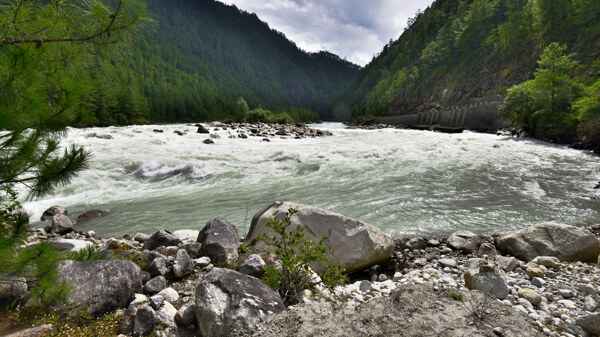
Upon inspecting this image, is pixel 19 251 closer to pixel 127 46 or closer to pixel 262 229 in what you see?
pixel 127 46

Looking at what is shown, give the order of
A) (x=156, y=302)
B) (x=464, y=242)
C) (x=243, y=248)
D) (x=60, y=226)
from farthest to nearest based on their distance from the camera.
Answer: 1. (x=60, y=226)
2. (x=464, y=242)
3. (x=243, y=248)
4. (x=156, y=302)

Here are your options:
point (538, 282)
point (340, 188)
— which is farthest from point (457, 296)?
point (340, 188)

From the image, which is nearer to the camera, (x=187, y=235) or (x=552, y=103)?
(x=187, y=235)

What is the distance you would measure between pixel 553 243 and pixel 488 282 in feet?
9.89

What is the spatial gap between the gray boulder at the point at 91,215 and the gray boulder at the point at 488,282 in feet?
30.7

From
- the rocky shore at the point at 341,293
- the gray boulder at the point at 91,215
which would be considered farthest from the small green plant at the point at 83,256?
the gray boulder at the point at 91,215

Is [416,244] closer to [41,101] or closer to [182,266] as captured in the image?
[182,266]

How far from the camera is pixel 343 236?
4441 millimetres

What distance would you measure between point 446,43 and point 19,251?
97598 mm

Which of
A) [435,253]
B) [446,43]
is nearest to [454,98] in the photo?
[446,43]

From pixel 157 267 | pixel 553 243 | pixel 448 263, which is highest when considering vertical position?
pixel 553 243

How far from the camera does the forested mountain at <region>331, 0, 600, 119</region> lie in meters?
38.2

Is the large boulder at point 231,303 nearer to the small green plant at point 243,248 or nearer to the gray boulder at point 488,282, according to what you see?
the small green plant at point 243,248

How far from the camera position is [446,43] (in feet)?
249
